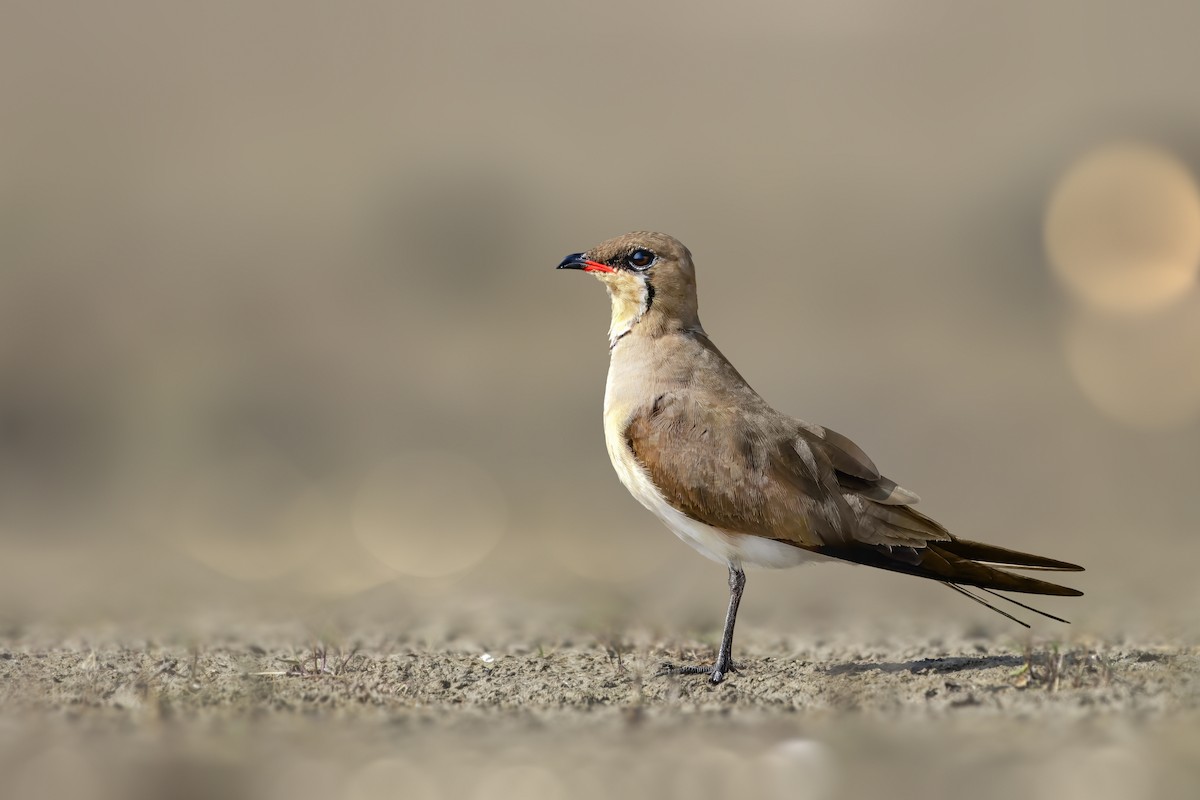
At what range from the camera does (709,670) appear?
721 cm

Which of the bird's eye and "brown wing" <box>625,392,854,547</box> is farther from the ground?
the bird's eye

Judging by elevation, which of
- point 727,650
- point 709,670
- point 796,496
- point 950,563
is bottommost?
point 709,670

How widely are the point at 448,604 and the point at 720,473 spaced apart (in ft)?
11.7

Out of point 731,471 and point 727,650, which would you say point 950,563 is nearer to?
point 731,471

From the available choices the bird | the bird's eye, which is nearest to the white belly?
the bird

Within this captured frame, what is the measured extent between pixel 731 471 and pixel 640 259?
1323 millimetres

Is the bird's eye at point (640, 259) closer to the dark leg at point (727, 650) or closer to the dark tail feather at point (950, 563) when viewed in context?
the dark leg at point (727, 650)

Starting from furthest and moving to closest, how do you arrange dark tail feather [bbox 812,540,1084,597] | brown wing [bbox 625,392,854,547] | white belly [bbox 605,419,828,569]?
1. white belly [bbox 605,419,828,569]
2. brown wing [bbox 625,392,854,547]
3. dark tail feather [bbox 812,540,1084,597]

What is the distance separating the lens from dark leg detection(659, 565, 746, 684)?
7.01m

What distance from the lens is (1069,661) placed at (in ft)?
22.6

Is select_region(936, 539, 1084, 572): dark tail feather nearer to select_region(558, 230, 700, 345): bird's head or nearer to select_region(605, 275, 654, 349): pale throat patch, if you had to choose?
select_region(558, 230, 700, 345): bird's head

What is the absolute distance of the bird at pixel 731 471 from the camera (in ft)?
21.8

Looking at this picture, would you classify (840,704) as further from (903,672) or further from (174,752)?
(174,752)

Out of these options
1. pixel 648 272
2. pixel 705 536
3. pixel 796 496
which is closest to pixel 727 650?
pixel 705 536
